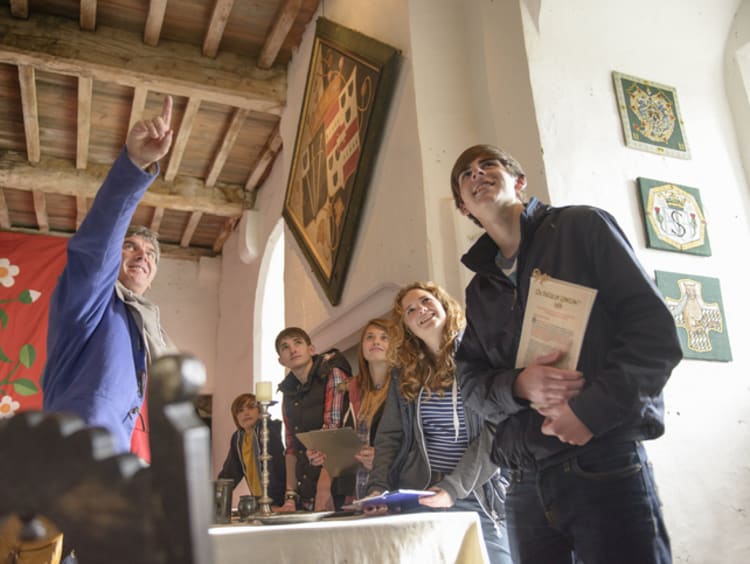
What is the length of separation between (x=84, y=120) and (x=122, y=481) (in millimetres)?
5920

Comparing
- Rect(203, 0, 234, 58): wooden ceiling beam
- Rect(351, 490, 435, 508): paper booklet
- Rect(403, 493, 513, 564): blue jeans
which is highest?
Rect(203, 0, 234, 58): wooden ceiling beam

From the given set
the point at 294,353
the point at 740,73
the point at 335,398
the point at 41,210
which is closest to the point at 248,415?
the point at 294,353

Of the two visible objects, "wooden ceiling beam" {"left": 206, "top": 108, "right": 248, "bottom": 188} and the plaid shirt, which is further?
"wooden ceiling beam" {"left": 206, "top": 108, "right": 248, "bottom": 188}

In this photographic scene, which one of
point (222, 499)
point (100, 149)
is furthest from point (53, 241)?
point (222, 499)

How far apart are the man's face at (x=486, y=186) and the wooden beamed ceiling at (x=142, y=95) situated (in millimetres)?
3749

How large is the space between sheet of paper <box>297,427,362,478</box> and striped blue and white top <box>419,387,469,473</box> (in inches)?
13.0

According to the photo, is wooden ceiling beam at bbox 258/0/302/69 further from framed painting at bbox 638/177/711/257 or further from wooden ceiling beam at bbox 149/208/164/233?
framed painting at bbox 638/177/711/257

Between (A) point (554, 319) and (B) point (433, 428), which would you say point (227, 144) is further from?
(A) point (554, 319)

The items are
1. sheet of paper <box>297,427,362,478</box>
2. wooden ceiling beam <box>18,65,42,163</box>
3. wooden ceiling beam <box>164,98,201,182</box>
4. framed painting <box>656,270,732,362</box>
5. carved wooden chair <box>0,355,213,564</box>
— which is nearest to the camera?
carved wooden chair <box>0,355,213,564</box>

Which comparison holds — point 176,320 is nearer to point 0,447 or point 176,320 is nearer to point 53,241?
point 53,241

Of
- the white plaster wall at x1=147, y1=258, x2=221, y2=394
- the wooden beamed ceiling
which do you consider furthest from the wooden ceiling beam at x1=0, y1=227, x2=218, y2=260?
the wooden beamed ceiling

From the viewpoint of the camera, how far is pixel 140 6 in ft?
15.7

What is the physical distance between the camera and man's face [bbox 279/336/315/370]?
128 inches

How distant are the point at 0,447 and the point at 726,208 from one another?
3.25 m
